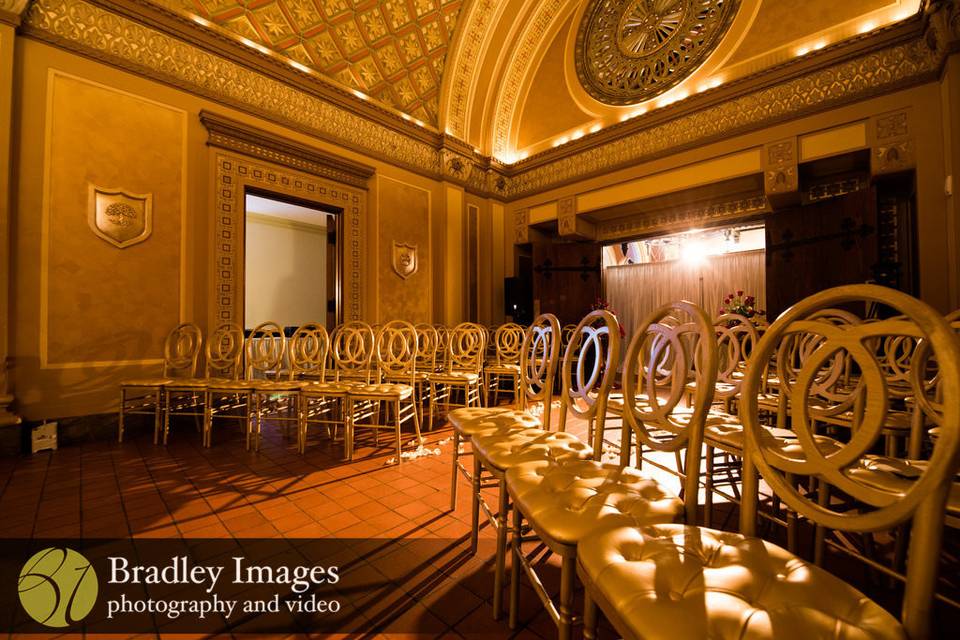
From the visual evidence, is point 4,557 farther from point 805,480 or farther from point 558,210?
point 558,210

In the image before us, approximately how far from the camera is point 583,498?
42.3 inches

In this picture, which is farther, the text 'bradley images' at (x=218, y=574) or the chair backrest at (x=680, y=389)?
the text 'bradley images' at (x=218, y=574)

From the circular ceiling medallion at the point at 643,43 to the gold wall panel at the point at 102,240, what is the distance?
19.2 feet

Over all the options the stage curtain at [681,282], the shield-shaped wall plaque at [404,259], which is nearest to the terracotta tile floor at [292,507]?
the shield-shaped wall plaque at [404,259]

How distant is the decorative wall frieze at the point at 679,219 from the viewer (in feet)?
18.6

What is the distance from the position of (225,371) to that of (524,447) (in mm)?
3719

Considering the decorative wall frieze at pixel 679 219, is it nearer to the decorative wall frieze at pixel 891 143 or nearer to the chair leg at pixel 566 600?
the decorative wall frieze at pixel 891 143

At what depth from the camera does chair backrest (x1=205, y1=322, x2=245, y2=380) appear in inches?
148

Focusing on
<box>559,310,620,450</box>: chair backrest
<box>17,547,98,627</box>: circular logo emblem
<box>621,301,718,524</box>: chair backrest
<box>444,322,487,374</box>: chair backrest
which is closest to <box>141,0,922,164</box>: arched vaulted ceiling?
<box>444,322,487,374</box>: chair backrest

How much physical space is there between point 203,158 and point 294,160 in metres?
0.97

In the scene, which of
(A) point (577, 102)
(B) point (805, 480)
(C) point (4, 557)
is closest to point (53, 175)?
(C) point (4, 557)

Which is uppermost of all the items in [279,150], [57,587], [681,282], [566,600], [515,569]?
[279,150]

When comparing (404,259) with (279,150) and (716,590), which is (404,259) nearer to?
(279,150)

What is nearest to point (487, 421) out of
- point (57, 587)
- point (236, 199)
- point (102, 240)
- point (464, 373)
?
point (57, 587)
